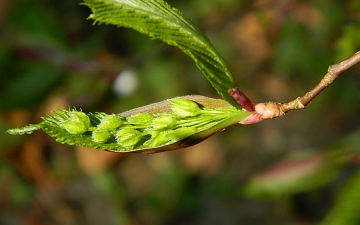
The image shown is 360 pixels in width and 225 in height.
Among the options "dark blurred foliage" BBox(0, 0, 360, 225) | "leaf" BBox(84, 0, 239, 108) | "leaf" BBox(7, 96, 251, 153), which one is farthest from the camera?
"dark blurred foliage" BBox(0, 0, 360, 225)

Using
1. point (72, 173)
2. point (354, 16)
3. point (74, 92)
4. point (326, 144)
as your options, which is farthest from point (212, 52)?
point (72, 173)

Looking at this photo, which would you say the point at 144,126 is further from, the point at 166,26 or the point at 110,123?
the point at 166,26

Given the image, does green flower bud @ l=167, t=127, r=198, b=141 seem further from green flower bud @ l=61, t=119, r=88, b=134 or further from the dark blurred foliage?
the dark blurred foliage

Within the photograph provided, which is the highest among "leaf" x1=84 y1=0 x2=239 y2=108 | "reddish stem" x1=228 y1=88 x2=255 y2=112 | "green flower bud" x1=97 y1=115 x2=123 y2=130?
"leaf" x1=84 y1=0 x2=239 y2=108

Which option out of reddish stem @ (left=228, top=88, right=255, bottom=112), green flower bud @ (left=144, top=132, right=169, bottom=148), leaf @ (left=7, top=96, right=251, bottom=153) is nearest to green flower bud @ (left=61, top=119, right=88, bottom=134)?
leaf @ (left=7, top=96, right=251, bottom=153)

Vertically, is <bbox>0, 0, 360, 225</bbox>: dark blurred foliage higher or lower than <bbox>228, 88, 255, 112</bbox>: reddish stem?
higher

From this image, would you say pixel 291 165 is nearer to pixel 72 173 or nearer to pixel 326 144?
pixel 326 144

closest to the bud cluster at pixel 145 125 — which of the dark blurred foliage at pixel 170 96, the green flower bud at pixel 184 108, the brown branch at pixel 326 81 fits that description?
the green flower bud at pixel 184 108
